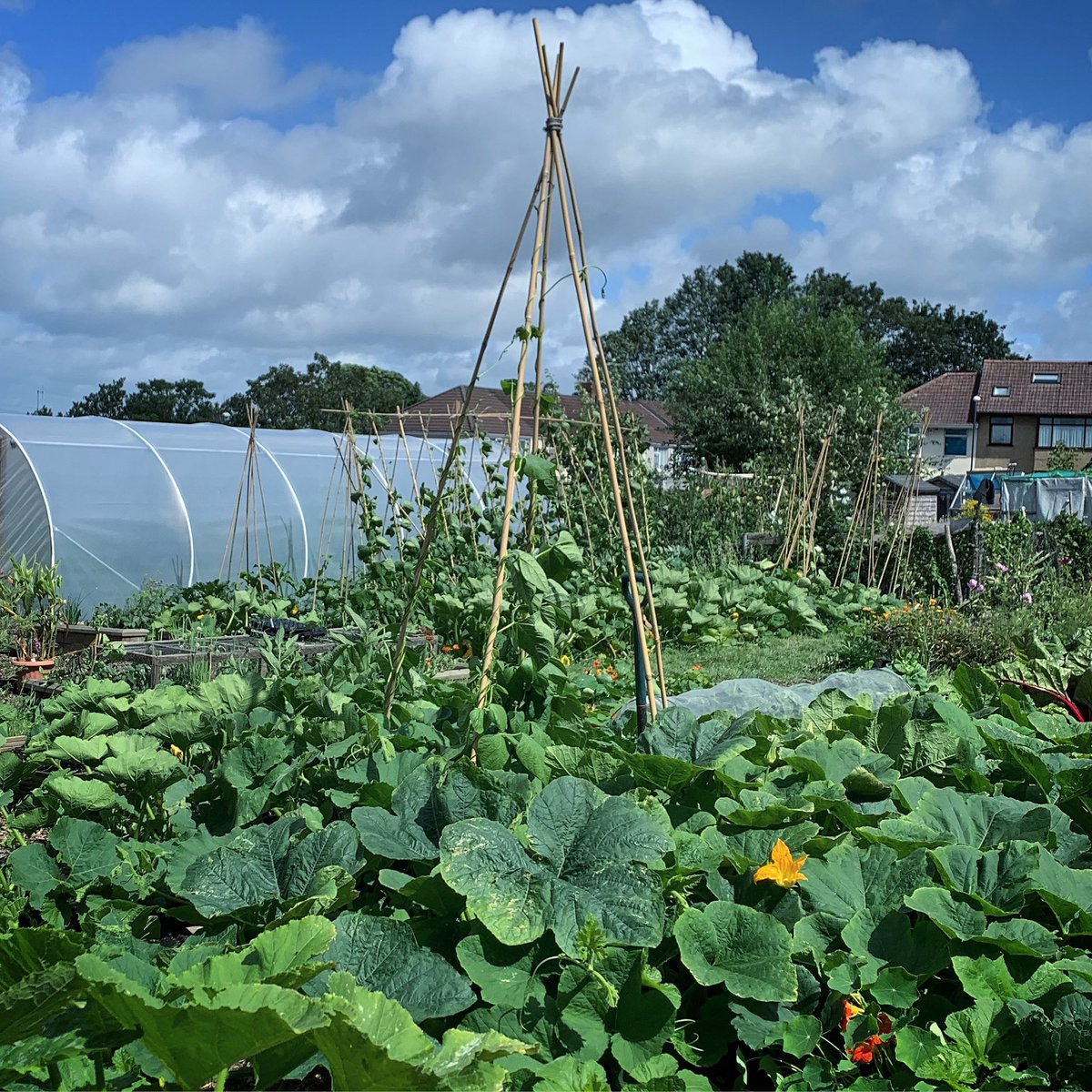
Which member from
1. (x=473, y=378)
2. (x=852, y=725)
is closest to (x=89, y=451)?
(x=473, y=378)

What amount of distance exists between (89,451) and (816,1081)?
875 centimetres

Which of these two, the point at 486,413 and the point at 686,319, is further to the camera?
the point at 686,319

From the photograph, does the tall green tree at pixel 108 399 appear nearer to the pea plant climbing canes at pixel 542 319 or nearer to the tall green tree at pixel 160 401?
the tall green tree at pixel 160 401

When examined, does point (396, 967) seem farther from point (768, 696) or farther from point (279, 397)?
point (279, 397)

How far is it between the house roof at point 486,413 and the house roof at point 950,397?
12097 millimetres

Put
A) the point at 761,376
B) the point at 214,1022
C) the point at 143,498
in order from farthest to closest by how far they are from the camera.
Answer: the point at 761,376 → the point at 143,498 → the point at 214,1022

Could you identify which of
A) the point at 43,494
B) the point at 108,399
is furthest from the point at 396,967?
the point at 108,399

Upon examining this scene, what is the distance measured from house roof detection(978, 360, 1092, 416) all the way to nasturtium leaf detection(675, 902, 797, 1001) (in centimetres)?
4866

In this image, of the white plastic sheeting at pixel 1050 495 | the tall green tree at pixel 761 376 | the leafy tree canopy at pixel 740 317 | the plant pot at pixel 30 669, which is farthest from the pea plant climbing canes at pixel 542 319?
the leafy tree canopy at pixel 740 317

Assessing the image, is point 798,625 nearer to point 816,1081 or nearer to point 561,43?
point 561,43

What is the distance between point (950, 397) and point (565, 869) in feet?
164

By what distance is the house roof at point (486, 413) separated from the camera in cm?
888

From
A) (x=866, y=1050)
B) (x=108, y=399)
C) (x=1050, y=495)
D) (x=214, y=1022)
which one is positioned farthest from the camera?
(x=108, y=399)

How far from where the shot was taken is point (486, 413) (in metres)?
7.23
